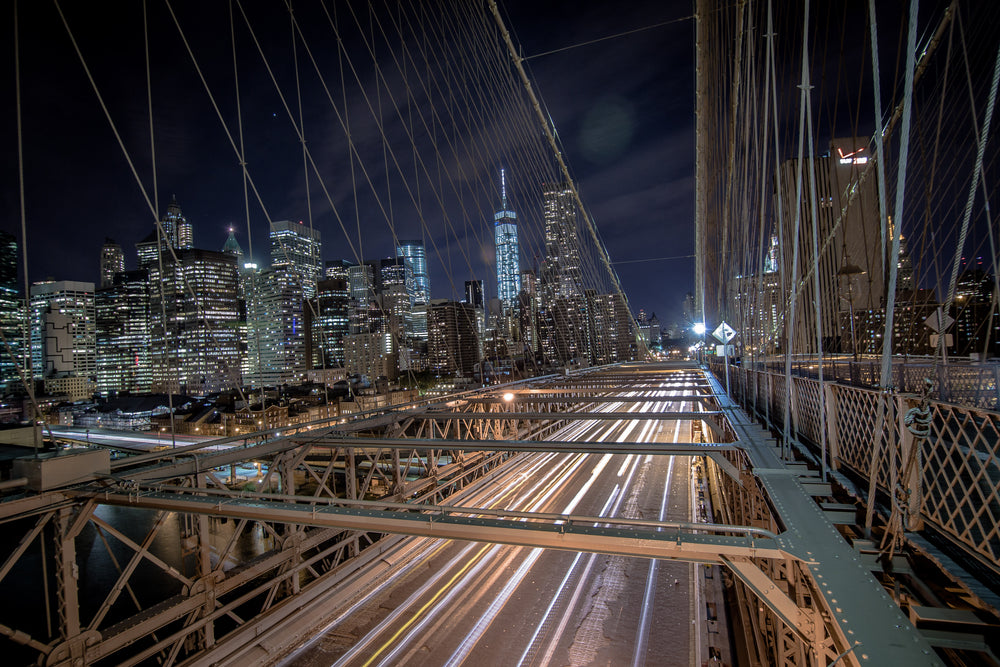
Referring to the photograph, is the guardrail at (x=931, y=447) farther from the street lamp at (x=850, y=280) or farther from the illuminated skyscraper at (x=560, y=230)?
the illuminated skyscraper at (x=560, y=230)

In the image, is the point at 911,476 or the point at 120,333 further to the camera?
the point at 120,333

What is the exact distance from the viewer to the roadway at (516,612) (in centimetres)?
573

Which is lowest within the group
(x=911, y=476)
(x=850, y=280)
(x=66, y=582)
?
(x=66, y=582)

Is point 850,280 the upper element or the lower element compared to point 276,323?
lower

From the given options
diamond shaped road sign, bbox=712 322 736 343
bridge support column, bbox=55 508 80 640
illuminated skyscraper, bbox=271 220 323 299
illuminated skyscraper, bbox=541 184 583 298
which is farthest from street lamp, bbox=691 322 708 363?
bridge support column, bbox=55 508 80 640

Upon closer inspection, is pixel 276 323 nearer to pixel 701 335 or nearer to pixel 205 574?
pixel 701 335

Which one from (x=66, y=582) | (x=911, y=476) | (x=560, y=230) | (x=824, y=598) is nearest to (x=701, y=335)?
(x=560, y=230)

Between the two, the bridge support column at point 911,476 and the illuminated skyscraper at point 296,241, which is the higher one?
the illuminated skyscraper at point 296,241

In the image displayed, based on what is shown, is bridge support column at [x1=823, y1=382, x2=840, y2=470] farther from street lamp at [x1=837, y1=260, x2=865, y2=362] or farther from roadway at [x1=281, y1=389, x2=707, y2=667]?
street lamp at [x1=837, y1=260, x2=865, y2=362]

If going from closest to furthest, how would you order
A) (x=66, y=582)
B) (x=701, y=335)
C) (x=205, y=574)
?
(x=66, y=582) → (x=205, y=574) → (x=701, y=335)

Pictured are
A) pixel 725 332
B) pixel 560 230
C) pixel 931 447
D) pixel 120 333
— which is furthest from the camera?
pixel 120 333

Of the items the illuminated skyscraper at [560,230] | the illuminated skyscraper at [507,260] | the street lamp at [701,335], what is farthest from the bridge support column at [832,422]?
the illuminated skyscraper at [507,260]

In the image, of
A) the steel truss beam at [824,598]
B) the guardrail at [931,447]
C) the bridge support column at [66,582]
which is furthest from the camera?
the bridge support column at [66,582]

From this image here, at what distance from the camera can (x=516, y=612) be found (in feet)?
21.8
